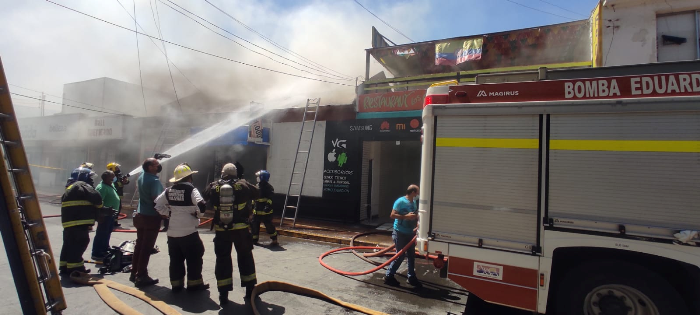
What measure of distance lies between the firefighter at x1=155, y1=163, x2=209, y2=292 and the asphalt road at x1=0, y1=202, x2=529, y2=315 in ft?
0.72

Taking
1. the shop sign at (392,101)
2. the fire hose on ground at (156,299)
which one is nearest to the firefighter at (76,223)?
the fire hose on ground at (156,299)

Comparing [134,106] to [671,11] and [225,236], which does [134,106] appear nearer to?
[225,236]

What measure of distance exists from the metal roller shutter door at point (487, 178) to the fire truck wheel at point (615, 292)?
55 cm

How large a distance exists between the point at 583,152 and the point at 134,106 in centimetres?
3288

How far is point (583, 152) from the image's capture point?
3.21 metres

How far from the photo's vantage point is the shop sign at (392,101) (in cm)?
923

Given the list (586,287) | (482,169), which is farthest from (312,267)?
(586,287)

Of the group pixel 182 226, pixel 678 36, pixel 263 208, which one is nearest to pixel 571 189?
pixel 182 226

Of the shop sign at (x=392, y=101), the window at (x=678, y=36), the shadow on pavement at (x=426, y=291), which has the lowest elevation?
the shadow on pavement at (x=426, y=291)

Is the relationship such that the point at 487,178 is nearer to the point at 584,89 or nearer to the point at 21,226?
the point at 584,89

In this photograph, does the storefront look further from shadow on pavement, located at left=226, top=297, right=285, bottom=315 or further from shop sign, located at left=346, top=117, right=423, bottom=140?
shadow on pavement, located at left=226, top=297, right=285, bottom=315

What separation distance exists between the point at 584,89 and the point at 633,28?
6.46m

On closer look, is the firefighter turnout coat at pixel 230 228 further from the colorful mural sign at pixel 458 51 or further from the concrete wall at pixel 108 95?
the concrete wall at pixel 108 95

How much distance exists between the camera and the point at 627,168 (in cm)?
306
